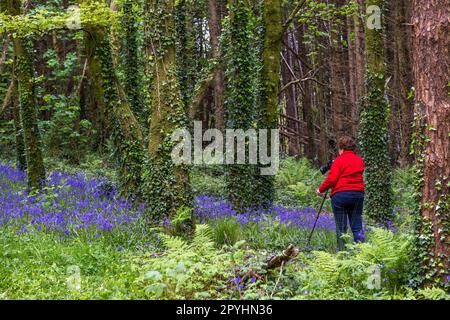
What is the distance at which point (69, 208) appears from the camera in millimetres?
10680

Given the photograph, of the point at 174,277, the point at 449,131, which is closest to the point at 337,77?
the point at 449,131

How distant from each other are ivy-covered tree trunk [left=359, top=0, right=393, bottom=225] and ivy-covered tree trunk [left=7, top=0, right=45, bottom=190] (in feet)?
27.6

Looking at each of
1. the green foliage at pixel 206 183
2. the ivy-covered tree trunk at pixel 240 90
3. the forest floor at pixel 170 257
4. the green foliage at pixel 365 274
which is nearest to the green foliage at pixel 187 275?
the forest floor at pixel 170 257

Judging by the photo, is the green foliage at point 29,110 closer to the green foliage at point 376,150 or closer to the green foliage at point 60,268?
the green foliage at point 60,268

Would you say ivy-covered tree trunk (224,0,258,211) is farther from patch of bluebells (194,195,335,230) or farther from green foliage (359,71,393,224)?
green foliage (359,71,393,224)

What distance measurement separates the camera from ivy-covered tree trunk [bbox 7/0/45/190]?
12.5 meters

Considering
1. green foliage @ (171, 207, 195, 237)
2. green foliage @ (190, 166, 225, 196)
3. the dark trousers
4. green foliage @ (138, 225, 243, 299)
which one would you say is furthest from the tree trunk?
green foliage @ (138, 225, 243, 299)

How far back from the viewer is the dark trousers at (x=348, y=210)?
8195 millimetres

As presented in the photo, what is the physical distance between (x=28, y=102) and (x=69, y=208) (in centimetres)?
354

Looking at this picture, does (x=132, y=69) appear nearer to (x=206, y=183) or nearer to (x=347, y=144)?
(x=206, y=183)

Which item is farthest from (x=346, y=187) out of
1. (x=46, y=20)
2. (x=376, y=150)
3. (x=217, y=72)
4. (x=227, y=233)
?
(x=217, y=72)

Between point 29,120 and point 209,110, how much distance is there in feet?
73.0

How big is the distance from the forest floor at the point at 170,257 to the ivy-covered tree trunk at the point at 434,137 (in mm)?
394
